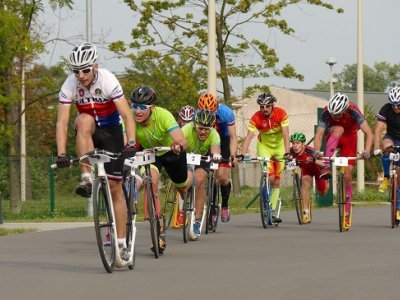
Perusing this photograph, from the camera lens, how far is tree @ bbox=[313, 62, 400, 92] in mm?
173250

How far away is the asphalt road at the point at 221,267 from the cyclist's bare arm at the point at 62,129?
44.1 inches

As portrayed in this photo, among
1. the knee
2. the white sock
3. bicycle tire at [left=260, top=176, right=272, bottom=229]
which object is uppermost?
the knee

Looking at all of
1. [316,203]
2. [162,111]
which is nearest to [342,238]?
[162,111]

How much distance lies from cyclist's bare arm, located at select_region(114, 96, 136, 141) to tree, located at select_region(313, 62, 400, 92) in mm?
161543

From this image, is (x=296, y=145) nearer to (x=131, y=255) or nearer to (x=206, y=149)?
(x=206, y=149)

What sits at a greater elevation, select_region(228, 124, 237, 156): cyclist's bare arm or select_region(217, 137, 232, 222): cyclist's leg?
select_region(228, 124, 237, 156): cyclist's bare arm

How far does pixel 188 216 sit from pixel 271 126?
3640 millimetres

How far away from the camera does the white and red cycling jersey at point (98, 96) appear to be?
428 inches

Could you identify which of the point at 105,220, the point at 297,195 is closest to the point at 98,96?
the point at 105,220

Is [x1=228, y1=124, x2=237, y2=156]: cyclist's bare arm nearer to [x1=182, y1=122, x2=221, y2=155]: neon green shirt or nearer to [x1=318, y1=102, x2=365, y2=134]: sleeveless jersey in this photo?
[x1=182, y1=122, x2=221, y2=155]: neon green shirt

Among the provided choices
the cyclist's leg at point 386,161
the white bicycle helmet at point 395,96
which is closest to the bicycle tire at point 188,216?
the cyclist's leg at point 386,161

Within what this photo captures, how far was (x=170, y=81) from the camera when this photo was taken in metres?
37.7

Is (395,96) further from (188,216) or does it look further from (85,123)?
Result: (85,123)

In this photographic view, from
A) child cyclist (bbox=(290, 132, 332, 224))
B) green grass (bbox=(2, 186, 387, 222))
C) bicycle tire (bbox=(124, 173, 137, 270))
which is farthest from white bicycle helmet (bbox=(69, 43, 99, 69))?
green grass (bbox=(2, 186, 387, 222))
